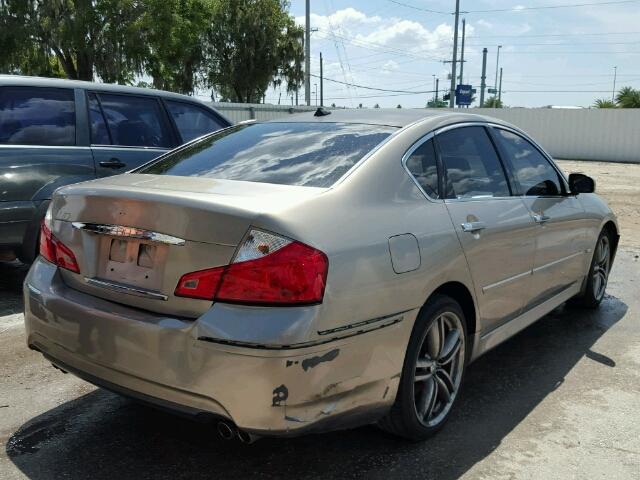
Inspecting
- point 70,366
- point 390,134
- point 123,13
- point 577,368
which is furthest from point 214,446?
point 123,13

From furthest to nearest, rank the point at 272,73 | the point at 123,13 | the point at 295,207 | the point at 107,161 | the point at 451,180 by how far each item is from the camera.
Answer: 1. the point at 272,73
2. the point at 123,13
3. the point at 107,161
4. the point at 451,180
5. the point at 295,207

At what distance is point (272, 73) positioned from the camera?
137 ft

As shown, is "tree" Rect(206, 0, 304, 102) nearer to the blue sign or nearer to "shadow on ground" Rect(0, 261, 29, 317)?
the blue sign

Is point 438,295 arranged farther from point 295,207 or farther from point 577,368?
point 577,368

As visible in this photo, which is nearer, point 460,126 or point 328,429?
point 328,429

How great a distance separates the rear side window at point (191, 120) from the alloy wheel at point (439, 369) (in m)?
4.04

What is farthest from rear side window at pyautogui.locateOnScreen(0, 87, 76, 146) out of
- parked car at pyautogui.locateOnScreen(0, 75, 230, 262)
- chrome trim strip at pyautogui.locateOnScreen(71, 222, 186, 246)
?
chrome trim strip at pyautogui.locateOnScreen(71, 222, 186, 246)

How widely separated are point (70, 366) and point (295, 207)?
1.26 m

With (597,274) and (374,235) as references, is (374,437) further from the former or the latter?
(597,274)

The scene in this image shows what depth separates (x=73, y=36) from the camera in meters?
28.1

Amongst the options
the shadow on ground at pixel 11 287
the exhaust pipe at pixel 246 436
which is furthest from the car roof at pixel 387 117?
the shadow on ground at pixel 11 287

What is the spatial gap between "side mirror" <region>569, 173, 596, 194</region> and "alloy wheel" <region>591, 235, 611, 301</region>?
29.5 inches

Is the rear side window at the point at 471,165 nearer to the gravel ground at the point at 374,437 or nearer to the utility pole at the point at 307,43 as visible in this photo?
the gravel ground at the point at 374,437

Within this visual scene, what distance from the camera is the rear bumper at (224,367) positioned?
2.30m
